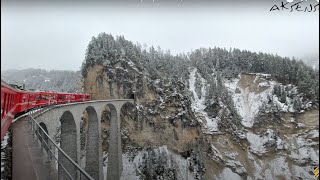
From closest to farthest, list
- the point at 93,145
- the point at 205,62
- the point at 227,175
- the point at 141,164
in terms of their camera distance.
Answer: the point at 93,145 → the point at 141,164 → the point at 227,175 → the point at 205,62

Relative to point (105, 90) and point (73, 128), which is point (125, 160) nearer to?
point (105, 90)

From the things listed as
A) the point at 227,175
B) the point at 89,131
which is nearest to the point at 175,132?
the point at 227,175

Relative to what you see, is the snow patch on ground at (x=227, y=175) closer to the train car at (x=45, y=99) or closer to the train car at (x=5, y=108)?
the train car at (x=45, y=99)

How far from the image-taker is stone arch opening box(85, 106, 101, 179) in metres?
14.6

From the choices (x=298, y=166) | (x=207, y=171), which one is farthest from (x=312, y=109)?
(x=207, y=171)

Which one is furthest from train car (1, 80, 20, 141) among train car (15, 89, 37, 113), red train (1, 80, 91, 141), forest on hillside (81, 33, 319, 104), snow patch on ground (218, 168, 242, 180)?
snow patch on ground (218, 168, 242, 180)

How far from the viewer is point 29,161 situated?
129 inches

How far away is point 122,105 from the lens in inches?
706

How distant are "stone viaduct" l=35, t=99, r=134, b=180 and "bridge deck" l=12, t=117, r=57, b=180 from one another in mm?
3217

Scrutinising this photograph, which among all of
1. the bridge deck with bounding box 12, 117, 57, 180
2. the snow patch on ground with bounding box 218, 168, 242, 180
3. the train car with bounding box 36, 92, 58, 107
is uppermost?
the train car with bounding box 36, 92, 58, 107

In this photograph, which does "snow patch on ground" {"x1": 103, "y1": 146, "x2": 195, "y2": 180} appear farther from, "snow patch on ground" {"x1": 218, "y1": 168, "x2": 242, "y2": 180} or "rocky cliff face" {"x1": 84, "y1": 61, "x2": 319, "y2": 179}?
"snow patch on ground" {"x1": 218, "y1": 168, "x2": 242, "y2": 180}

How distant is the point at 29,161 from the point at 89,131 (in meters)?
11.7

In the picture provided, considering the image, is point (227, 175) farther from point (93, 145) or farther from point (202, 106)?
point (93, 145)

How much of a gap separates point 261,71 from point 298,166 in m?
5.86
